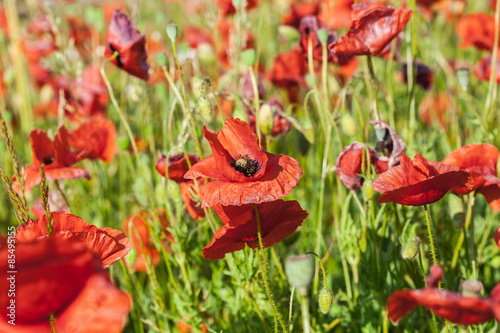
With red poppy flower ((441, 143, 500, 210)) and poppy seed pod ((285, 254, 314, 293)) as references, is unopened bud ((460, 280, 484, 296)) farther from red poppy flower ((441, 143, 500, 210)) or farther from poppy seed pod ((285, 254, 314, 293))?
red poppy flower ((441, 143, 500, 210))

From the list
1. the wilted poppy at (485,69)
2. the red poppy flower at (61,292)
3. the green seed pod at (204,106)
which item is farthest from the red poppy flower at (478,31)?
the red poppy flower at (61,292)

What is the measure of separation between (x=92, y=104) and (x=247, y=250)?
1.46m

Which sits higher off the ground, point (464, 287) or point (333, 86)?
point (333, 86)

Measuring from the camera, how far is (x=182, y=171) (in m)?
1.25

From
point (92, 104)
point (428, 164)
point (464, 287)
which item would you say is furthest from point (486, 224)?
point (92, 104)

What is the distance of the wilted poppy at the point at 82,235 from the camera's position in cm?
82

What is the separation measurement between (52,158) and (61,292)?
915 millimetres

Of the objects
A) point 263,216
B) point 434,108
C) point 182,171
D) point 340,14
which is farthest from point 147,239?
point 434,108

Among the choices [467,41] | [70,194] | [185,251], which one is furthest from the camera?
[467,41]

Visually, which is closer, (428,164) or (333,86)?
(428,164)

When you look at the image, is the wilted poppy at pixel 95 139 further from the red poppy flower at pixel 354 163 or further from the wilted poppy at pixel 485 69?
the wilted poppy at pixel 485 69

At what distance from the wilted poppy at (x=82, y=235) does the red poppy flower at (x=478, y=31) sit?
1.85 m

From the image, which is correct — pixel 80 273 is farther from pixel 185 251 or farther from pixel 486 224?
pixel 486 224

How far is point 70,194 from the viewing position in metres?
1.75
